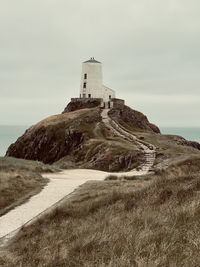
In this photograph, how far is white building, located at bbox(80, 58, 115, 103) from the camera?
9900cm

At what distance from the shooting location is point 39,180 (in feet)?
105

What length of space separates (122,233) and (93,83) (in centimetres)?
8764

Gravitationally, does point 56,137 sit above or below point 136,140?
above

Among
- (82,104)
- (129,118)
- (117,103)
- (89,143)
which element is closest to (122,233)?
(89,143)

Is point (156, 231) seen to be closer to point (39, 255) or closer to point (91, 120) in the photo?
point (39, 255)

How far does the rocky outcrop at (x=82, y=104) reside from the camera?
3671 inches

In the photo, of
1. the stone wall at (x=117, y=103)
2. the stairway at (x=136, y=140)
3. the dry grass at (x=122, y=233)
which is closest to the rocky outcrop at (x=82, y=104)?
the stone wall at (x=117, y=103)

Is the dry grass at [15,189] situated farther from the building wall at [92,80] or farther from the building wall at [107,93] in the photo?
the building wall at [92,80]

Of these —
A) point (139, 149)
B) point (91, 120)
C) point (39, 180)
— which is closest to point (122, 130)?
point (91, 120)

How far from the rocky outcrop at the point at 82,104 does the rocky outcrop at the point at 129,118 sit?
18.7 ft

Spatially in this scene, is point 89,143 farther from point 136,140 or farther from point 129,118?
point 129,118

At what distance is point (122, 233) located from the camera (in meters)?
12.3

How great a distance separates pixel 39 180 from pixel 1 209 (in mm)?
11316

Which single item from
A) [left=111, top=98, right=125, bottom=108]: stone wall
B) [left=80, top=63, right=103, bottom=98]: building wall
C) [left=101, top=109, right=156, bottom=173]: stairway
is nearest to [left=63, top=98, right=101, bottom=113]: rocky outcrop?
[left=111, top=98, right=125, bottom=108]: stone wall
